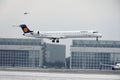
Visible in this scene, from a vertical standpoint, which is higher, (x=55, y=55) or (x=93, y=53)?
(x=93, y=53)

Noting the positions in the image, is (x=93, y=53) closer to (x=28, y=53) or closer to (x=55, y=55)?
(x=55, y=55)

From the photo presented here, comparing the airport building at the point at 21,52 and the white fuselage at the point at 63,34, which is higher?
the white fuselage at the point at 63,34

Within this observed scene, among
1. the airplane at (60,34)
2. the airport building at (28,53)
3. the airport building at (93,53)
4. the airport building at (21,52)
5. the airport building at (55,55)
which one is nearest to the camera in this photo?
the airplane at (60,34)

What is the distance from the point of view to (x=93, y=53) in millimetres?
44469

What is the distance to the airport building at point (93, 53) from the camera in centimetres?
4284

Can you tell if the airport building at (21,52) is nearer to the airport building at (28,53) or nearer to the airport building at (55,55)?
the airport building at (28,53)

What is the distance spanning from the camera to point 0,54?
41062 mm

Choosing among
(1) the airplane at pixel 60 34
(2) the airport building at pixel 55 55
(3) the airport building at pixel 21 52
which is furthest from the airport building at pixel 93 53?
(1) the airplane at pixel 60 34

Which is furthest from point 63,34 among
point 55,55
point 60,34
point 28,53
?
point 55,55

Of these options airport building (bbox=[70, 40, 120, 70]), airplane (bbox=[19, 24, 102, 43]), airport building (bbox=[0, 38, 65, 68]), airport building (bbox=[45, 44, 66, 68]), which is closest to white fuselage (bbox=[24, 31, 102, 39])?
airplane (bbox=[19, 24, 102, 43])

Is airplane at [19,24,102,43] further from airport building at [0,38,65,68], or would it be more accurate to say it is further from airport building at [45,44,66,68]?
airport building at [45,44,66,68]

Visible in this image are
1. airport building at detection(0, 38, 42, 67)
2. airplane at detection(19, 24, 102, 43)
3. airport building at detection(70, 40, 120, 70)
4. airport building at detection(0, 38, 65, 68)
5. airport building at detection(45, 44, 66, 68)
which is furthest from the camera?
airport building at detection(45, 44, 66, 68)

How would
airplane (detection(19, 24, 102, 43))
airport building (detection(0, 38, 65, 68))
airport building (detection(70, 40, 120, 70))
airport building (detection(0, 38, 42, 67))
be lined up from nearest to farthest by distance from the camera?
airplane (detection(19, 24, 102, 43))
airport building (detection(0, 38, 42, 67))
airport building (detection(0, 38, 65, 68))
airport building (detection(70, 40, 120, 70))

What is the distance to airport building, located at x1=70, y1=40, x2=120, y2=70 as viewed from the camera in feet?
141
